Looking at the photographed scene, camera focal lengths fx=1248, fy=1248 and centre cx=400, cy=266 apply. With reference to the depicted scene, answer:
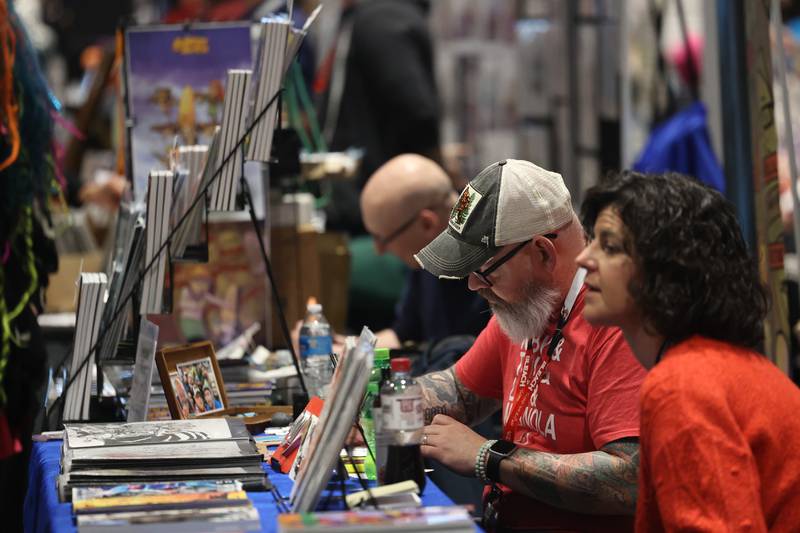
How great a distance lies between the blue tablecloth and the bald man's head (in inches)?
66.7

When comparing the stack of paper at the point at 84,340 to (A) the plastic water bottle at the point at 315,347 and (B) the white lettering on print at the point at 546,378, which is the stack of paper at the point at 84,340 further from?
(B) the white lettering on print at the point at 546,378

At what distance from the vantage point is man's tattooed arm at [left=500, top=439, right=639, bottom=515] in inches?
89.6

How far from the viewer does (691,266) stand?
6.61 feet

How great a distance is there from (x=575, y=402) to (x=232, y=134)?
41.2 inches

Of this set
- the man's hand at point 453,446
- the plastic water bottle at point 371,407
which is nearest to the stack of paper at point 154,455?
the plastic water bottle at point 371,407

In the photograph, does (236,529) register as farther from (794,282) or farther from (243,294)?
(794,282)

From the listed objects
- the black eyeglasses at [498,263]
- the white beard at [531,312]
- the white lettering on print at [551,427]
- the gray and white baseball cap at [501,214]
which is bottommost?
the white lettering on print at [551,427]

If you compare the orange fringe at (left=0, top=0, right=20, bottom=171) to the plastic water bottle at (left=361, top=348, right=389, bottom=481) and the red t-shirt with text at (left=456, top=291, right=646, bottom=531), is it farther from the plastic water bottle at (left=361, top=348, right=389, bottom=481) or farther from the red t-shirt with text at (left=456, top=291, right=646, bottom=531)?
the red t-shirt with text at (left=456, top=291, right=646, bottom=531)

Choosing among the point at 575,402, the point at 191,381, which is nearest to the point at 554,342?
the point at 575,402

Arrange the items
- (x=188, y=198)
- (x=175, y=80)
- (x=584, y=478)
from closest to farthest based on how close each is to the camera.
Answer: (x=584, y=478) → (x=188, y=198) → (x=175, y=80)

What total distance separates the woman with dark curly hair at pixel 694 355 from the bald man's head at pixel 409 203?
6.58 feet

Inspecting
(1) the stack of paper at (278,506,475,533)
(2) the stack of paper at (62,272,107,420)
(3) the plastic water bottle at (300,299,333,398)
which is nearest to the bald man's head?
(3) the plastic water bottle at (300,299,333,398)

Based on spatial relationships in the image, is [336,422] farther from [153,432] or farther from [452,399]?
[452,399]

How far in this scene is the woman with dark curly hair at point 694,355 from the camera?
1849mm
